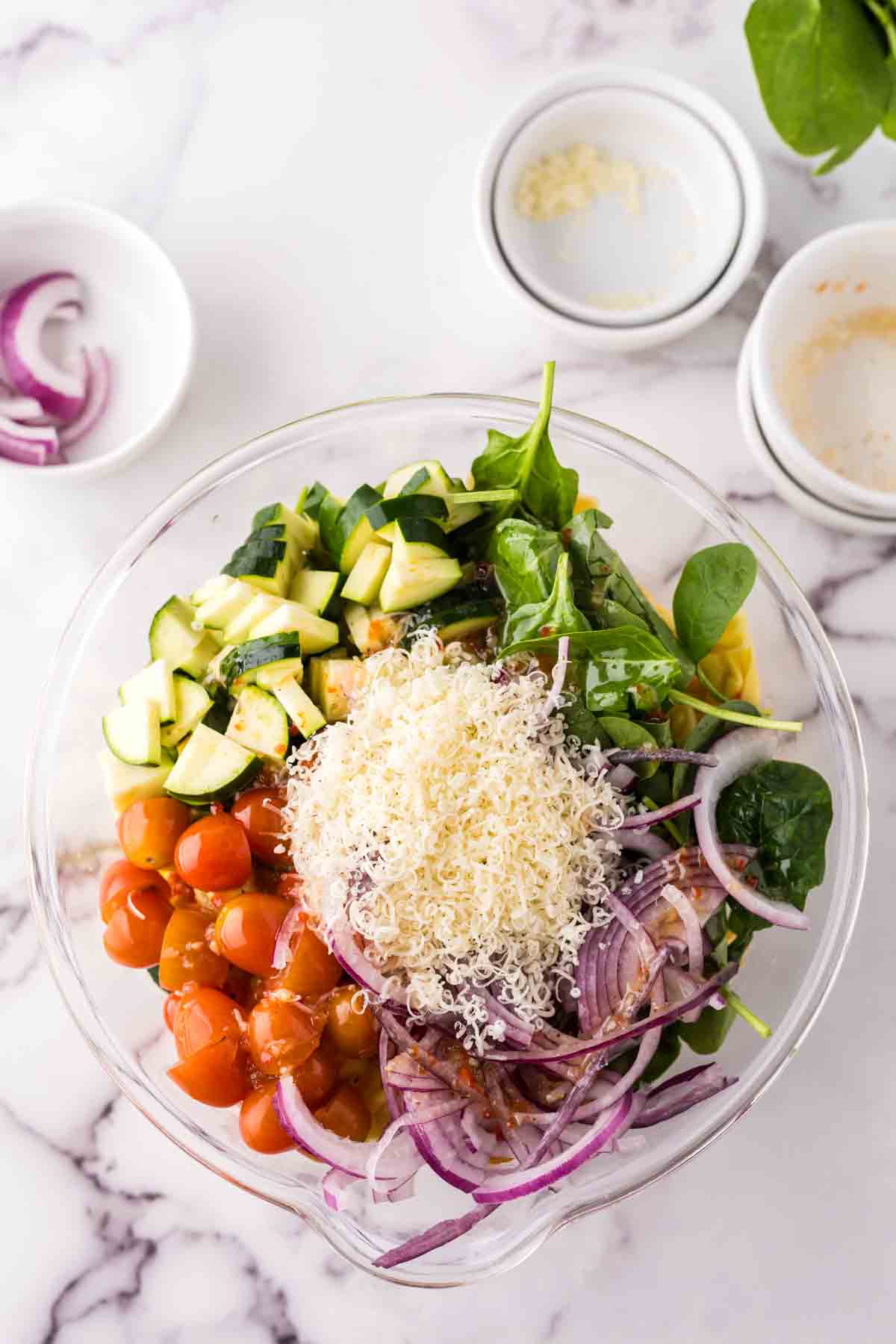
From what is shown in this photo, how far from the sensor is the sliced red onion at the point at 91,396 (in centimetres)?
238

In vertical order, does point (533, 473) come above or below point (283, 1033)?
above

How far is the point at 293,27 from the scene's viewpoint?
98.7 inches

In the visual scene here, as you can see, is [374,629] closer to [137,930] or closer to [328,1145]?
[137,930]

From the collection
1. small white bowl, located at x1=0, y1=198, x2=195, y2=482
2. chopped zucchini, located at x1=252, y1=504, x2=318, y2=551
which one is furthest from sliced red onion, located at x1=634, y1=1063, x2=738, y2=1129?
small white bowl, located at x1=0, y1=198, x2=195, y2=482

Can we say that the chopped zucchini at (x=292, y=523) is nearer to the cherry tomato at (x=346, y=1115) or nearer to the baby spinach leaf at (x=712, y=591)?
the baby spinach leaf at (x=712, y=591)

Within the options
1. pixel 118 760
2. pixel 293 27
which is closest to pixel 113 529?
pixel 118 760

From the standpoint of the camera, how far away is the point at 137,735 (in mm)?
1924

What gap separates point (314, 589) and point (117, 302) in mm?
879

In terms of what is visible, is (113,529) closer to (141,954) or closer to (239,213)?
(239,213)

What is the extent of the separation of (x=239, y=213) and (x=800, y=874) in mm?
1677

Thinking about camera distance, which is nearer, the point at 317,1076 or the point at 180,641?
the point at 317,1076

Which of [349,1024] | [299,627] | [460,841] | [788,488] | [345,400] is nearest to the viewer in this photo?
[460,841]

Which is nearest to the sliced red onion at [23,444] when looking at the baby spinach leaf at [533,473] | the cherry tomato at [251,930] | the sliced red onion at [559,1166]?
the baby spinach leaf at [533,473]

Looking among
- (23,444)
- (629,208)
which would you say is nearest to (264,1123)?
(23,444)
